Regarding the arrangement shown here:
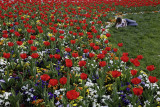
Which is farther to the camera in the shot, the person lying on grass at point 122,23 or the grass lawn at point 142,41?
the person lying on grass at point 122,23

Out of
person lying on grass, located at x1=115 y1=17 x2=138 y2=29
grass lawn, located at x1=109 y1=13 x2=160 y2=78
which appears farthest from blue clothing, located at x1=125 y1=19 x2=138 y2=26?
grass lawn, located at x1=109 y1=13 x2=160 y2=78

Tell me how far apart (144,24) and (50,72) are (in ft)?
26.5

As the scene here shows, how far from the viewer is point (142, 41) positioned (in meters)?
7.42

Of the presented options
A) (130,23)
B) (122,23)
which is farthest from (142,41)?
(130,23)

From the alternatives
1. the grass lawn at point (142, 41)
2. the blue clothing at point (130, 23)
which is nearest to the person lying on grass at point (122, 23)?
the blue clothing at point (130, 23)

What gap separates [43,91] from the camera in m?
3.42

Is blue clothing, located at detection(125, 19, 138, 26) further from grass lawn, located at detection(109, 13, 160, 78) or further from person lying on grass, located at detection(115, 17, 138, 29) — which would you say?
grass lawn, located at detection(109, 13, 160, 78)

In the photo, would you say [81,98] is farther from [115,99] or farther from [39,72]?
→ [39,72]

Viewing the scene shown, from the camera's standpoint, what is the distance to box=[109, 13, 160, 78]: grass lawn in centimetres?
579

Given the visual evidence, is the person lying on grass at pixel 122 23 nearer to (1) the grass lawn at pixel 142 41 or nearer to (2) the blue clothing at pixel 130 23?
(2) the blue clothing at pixel 130 23

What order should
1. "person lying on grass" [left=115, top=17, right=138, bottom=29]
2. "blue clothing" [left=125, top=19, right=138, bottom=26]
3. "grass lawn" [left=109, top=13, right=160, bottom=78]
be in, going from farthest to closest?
"blue clothing" [left=125, top=19, right=138, bottom=26], "person lying on grass" [left=115, top=17, right=138, bottom=29], "grass lawn" [left=109, top=13, right=160, bottom=78]

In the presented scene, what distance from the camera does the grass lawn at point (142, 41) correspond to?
228 inches

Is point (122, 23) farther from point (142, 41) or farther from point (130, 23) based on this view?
point (142, 41)

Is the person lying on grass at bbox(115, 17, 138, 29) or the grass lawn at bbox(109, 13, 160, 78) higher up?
the person lying on grass at bbox(115, 17, 138, 29)
